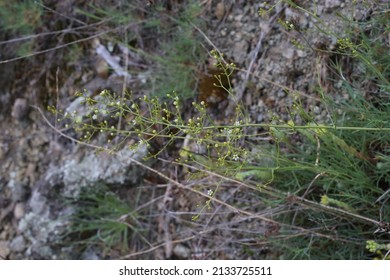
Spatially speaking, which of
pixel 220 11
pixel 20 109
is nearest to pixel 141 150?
pixel 220 11

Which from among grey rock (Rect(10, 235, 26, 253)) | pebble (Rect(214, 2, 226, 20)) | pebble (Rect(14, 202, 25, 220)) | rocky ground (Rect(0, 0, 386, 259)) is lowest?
grey rock (Rect(10, 235, 26, 253))

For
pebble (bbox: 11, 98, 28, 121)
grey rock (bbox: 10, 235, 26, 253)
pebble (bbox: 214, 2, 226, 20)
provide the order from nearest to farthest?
pebble (bbox: 214, 2, 226, 20)
grey rock (bbox: 10, 235, 26, 253)
pebble (bbox: 11, 98, 28, 121)

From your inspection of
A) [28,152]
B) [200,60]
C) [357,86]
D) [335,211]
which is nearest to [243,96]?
[200,60]

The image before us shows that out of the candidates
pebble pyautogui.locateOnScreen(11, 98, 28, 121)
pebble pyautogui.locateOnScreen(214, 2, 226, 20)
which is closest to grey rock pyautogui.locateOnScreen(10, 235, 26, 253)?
pebble pyautogui.locateOnScreen(11, 98, 28, 121)

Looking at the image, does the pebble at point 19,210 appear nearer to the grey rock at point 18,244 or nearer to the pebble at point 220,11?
the grey rock at point 18,244

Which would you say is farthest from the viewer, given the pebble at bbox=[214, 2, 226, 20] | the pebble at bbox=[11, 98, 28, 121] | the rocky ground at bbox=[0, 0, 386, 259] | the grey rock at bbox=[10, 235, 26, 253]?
the pebble at bbox=[11, 98, 28, 121]

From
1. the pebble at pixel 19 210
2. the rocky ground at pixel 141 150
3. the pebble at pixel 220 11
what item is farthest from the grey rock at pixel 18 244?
the pebble at pixel 220 11

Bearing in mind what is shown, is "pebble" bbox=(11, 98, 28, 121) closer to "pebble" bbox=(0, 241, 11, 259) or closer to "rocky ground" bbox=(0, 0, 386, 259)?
"rocky ground" bbox=(0, 0, 386, 259)

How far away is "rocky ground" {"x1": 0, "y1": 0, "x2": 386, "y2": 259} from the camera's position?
2316 millimetres

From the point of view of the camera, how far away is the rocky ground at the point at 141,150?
2316 mm

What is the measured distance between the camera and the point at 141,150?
258 cm

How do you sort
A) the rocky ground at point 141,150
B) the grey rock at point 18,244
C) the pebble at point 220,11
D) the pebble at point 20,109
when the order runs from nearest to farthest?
the rocky ground at point 141,150 → the pebble at point 220,11 → the grey rock at point 18,244 → the pebble at point 20,109

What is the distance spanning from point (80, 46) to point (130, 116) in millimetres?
521

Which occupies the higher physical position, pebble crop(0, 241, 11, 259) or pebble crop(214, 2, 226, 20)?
pebble crop(214, 2, 226, 20)
